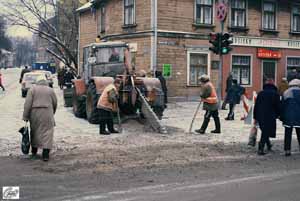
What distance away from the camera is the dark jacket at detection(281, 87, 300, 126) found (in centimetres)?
1148

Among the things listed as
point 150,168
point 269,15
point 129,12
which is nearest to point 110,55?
point 150,168

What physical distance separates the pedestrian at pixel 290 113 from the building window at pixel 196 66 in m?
16.1

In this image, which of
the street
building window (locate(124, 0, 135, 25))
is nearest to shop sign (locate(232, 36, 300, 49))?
building window (locate(124, 0, 135, 25))

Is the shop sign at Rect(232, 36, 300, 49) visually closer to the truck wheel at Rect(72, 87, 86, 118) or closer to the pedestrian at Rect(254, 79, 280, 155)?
the truck wheel at Rect(72, 87, 86, 118)

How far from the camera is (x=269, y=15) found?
30922mm

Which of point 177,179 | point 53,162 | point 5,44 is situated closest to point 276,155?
point 177,179

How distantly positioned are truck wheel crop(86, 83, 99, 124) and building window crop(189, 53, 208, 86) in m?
11.0

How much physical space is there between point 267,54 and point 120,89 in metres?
16.7

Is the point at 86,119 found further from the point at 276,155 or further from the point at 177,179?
the point at 177,179

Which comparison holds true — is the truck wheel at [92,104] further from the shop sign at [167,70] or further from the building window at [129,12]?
the building window at [129,12]

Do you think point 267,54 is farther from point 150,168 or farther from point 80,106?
point 150,168

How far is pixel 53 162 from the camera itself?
10.1 metres

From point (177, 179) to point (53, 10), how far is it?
36092 millimetres

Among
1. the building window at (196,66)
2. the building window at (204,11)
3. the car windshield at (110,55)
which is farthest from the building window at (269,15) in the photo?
the car windshield at (110,55)
